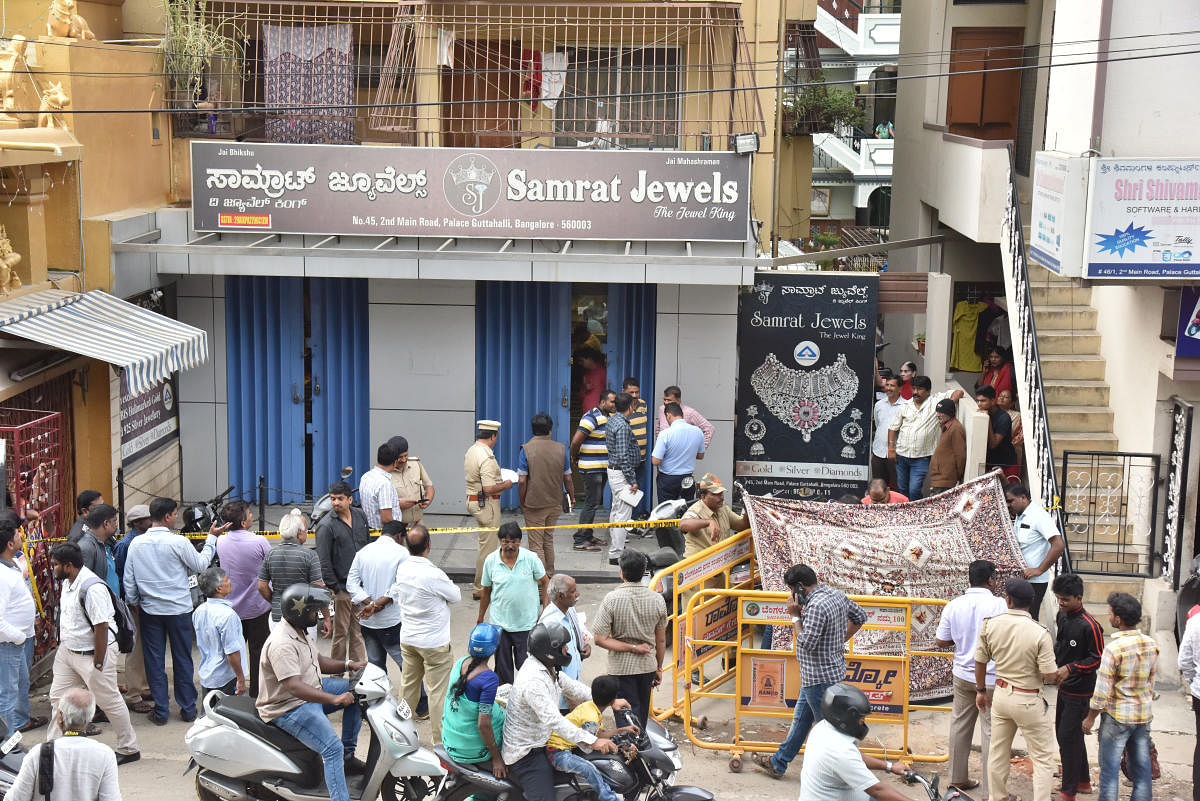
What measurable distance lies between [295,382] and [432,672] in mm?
6611

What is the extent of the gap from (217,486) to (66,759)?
9.08m

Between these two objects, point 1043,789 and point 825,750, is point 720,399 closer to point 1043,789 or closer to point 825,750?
point 1043,789

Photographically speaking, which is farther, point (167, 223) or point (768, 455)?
point (768, 455)

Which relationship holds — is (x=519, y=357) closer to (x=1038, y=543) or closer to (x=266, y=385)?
(x=266, y=385)

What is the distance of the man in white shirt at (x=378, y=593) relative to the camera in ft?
30.6

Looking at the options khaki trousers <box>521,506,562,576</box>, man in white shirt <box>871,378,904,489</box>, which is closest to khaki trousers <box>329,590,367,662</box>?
khaki trousers <box>521,506,562,576</box>

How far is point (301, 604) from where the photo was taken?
7.74m

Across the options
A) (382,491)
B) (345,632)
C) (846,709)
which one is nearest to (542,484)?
(382,491)

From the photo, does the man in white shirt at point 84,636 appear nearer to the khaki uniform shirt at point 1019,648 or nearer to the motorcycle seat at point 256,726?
the motorcycle seat at point 256,726

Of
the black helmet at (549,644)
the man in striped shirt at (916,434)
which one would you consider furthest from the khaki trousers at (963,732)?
the man in striped shirt at (916,434)

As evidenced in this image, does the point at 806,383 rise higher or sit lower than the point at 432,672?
higher

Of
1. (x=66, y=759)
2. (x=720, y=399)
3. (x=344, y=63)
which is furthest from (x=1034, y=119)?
(x=66, y=759)

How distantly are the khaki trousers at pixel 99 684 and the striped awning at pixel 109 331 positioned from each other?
10.2 feet

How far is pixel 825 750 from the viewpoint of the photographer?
6461 mm
